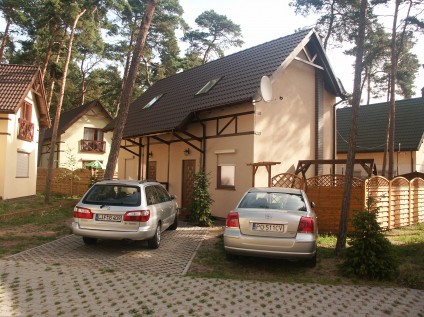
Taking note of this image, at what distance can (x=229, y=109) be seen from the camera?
1328 cm

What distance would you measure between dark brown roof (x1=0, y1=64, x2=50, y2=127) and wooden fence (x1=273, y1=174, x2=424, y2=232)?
13.9 m

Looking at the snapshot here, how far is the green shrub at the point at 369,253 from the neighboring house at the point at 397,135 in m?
17.8

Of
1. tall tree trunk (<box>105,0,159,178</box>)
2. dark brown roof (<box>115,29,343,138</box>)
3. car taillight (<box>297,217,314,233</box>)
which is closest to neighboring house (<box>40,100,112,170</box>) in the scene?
dark brown roof (<box>115,29,343,138</box>)

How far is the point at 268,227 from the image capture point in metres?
6.34

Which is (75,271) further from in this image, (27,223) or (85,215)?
(27,223)

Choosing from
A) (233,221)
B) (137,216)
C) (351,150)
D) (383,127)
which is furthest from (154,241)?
(383,127)

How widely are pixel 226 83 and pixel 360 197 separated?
6.83 m

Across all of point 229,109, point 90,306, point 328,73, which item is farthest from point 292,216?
point 328,73

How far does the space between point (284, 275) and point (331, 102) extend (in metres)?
11.6

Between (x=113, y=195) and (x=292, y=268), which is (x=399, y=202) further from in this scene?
(x=113, y=195)

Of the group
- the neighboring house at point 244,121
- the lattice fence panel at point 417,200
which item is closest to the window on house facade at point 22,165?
the neighboring house at point 244,121

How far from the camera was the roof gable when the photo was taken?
899 inches

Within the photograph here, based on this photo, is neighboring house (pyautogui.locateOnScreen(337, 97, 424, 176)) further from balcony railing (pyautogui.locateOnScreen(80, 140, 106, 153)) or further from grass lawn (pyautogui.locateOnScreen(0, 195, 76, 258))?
balcony railing (pyautogui.locateOnScreen(80, 140, 106, 153))

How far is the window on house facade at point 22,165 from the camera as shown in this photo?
64.0 feet
